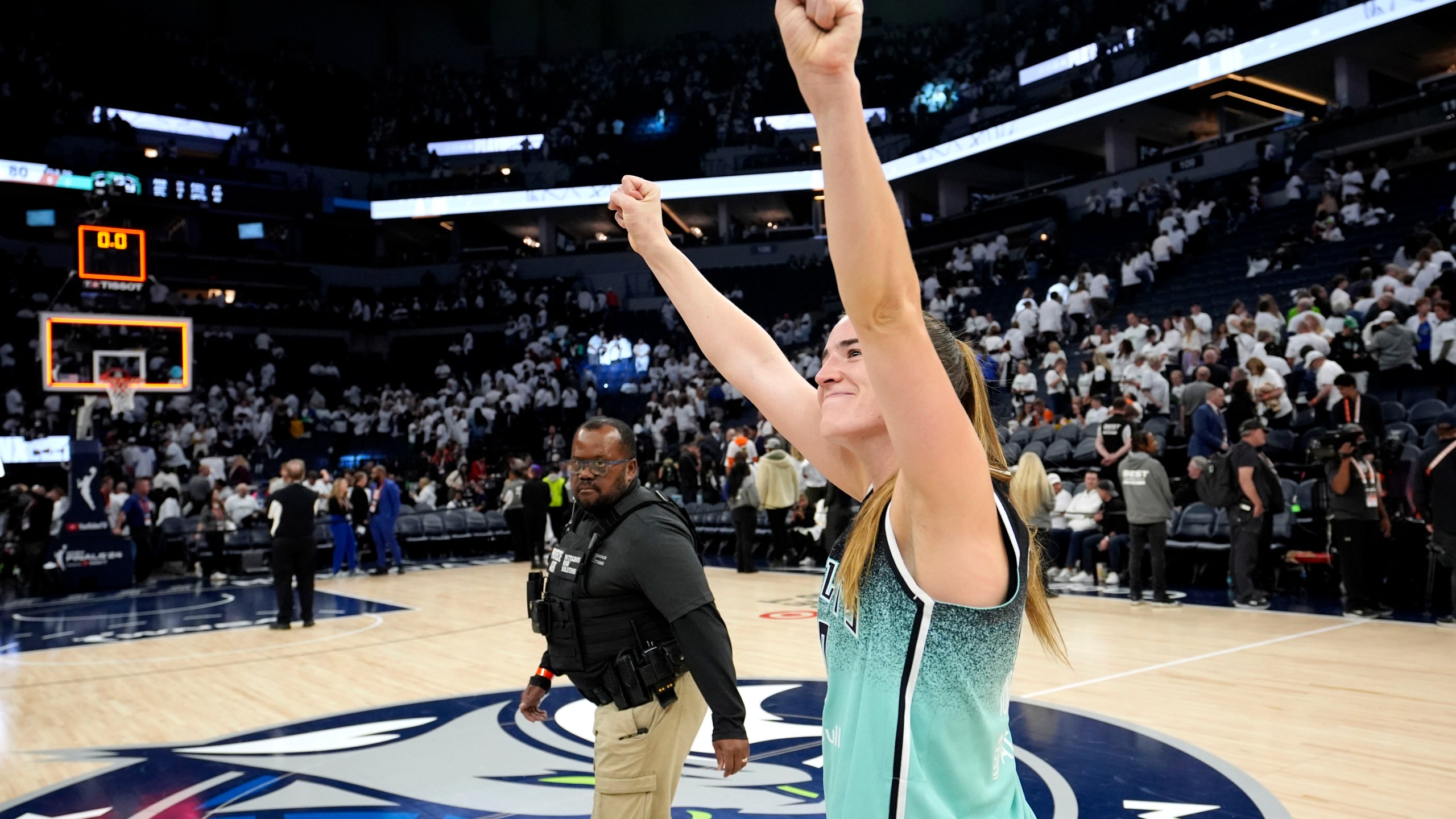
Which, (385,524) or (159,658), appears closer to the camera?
(159,658)

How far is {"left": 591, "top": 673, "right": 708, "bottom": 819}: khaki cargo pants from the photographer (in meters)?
3.06

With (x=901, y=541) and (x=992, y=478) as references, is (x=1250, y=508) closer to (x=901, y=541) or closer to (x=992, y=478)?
(x=992, y=478)

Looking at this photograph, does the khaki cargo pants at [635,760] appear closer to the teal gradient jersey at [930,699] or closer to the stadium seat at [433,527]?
the teal gradient jersey at [930,699]

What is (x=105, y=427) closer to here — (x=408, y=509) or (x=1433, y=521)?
(x=408, y=509)

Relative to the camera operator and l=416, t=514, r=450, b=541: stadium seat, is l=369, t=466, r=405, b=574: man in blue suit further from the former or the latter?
the camera operator

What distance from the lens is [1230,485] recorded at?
392 inches

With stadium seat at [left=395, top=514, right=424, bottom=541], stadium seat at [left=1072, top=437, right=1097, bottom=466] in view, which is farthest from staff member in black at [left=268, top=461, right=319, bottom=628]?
stadium seat at [left=1072, top=437, right=1097, bottom=466]

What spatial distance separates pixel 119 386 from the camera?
618 inches

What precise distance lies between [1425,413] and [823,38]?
12388mm

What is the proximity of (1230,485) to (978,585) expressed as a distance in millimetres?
9668

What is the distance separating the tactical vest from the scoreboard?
51.6 ft

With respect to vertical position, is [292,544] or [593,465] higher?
[593,465]

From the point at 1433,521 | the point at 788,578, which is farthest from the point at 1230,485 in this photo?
the point at 788,578

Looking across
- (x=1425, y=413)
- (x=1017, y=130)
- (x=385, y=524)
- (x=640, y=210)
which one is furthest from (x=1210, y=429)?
(x=1017, y=130)
